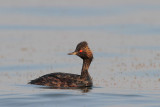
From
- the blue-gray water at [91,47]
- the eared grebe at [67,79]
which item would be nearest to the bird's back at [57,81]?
the eared grebe at [67,79]

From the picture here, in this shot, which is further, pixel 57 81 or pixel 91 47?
pixel 91 47

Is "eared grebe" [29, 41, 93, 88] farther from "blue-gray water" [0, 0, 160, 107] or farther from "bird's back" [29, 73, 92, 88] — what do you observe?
"blue-gray water" [0, 0, 160, 107]

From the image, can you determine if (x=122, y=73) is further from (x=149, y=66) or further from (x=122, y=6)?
(x=122, y=6)

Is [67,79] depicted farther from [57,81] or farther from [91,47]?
[91,47]

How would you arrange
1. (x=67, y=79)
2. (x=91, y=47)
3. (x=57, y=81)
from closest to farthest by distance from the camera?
(x=57, y=81) < (x=67, y=79) < (x=91, y=47)

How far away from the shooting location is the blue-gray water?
2028 centimetres

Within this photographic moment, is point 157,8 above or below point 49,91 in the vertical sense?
above

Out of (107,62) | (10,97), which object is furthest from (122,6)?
(10,97)

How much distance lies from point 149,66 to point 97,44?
10137mm

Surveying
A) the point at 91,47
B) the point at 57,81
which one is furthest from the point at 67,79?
the point at 91,47

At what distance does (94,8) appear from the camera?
6725 centimetres

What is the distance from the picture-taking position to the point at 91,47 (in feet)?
126

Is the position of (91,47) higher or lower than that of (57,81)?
higher

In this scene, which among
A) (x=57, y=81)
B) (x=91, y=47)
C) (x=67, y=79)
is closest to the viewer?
(x=57, y=81)
